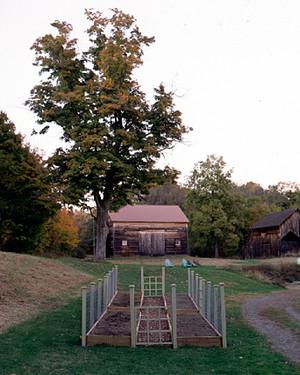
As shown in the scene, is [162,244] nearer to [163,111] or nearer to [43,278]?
[163,111]

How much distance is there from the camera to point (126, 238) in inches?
1548

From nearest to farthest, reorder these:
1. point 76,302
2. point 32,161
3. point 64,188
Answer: point 76,302 < point 64,188 < point 32,161

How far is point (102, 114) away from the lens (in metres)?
22.9

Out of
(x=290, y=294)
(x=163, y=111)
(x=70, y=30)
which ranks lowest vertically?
(x=290, y=294)

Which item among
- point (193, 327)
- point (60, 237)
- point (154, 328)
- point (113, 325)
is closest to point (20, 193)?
point (60, 237)

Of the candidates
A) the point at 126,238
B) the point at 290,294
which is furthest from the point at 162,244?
the point at 290,294

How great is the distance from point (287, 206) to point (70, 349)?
65.4 metres

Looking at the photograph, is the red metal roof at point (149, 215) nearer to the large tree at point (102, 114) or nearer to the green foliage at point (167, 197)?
the large tree at point (102, 114)

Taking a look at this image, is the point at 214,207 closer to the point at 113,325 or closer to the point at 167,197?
the point at 167,197

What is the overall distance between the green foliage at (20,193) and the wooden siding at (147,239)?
13106mm

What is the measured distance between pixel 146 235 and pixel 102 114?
19575 millimetres

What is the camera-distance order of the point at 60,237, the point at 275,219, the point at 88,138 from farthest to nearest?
the point at 275,219 < the point at 60,237 < the point at 88,138

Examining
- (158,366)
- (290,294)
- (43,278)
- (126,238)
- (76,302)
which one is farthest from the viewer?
(126,238)

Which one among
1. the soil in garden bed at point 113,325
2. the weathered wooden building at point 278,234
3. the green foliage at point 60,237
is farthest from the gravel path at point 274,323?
the weathered wooden building at point 278,234
